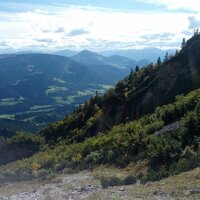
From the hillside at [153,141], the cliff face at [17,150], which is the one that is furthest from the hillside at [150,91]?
the cliff face at [17,150]

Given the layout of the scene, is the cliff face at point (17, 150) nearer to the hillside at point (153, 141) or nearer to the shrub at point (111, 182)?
the hillside at point (153, 141)

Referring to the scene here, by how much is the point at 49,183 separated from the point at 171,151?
9.04 metres

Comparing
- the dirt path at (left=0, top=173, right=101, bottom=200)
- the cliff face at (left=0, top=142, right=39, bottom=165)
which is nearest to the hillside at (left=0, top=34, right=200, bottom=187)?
the dirt path at (left=0, top=173, right=101, bottom=200)

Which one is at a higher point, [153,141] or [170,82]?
[170,82]

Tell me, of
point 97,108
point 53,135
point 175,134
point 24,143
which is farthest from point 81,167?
point 53,135

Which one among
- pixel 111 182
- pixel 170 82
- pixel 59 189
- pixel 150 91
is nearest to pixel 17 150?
pixel 150 91

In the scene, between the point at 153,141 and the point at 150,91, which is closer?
the point at 153,141

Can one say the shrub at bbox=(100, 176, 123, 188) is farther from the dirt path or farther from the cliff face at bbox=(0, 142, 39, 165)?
the cliff face at bbox=(0, 142, 39, 165)

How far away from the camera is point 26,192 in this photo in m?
27.3

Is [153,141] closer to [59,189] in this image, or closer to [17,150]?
[59,189]

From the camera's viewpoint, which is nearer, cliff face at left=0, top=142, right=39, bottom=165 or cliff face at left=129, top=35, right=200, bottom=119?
cliff face at left=129, top=35, right=200, bottom=119

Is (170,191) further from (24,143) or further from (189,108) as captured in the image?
(24,143)

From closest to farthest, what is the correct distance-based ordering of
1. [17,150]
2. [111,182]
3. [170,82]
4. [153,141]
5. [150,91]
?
1. [111,182]
2. [153,141]
3. [170,82]
4. [150,91]
5. [17,150]

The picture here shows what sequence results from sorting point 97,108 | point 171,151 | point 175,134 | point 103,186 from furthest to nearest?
point 97,108 < point 175,134 < point 171,151 < point 103,186
